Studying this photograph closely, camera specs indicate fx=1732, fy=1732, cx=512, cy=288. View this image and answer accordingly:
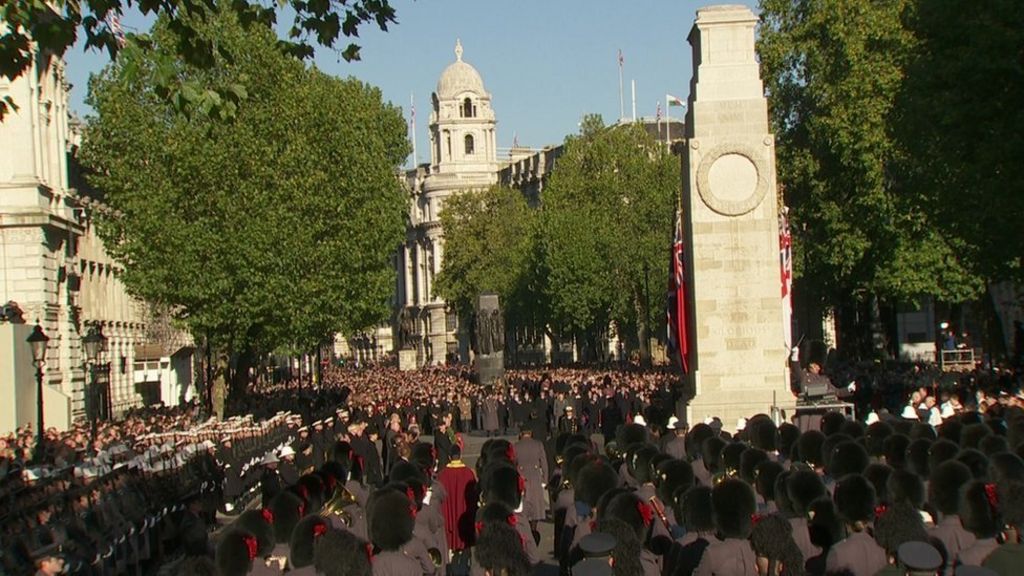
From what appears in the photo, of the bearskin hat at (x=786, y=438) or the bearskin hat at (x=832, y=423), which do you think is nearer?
the bearskin hat at (x=786, y=438)

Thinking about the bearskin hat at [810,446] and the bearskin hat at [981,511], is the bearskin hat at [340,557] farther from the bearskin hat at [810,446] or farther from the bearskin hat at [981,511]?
the bearskin hat at [810,446]

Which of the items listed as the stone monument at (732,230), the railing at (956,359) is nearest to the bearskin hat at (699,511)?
the stone monument at (732,230)

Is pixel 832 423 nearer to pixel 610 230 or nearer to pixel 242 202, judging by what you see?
pixel 242 202

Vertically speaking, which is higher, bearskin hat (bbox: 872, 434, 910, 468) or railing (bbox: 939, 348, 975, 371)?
railing (bbox: 939, 348, 975, 371)

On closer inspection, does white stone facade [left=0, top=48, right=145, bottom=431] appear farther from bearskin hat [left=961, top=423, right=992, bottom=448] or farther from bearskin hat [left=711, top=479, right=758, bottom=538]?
bearskin hat [left=711, top=479, right=758, bottom=538]

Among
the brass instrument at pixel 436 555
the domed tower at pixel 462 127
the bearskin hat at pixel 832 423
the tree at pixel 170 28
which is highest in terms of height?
the domed tower at pixel 462 127

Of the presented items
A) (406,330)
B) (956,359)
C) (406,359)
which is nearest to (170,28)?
(956,359)

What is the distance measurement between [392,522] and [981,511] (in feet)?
13.7

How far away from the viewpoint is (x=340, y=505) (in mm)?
16016

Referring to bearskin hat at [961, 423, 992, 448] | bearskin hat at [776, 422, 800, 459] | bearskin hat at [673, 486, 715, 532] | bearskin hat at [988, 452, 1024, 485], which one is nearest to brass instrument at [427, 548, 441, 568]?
bearskin hat at [673, 486, 715, 532]

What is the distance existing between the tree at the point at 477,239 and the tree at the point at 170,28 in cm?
9571

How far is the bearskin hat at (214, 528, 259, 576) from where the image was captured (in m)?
11.4

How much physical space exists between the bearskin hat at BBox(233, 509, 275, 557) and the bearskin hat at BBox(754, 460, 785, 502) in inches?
192

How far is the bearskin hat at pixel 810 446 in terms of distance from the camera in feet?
63.8
